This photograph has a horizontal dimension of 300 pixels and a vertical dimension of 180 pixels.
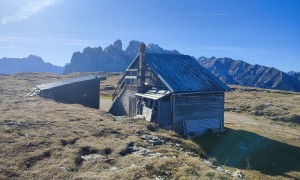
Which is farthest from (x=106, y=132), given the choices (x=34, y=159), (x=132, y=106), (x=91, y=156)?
(x=132, y=106)

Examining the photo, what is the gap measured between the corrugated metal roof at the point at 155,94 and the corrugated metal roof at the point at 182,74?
1.04 meters

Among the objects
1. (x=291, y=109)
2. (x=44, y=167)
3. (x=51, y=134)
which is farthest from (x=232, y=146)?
(x=291, y=109)

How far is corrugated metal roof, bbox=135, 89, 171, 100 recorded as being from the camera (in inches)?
1087

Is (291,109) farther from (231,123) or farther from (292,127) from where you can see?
(231,123)

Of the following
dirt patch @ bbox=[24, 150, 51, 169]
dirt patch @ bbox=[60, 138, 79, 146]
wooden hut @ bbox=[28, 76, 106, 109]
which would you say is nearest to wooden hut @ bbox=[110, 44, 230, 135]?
wooden hut @ bbox=[28, 76, 106, 109]

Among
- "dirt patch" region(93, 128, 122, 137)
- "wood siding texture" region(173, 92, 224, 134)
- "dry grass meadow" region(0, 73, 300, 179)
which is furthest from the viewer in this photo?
"wood siding texture" region(173, 92, 224, 134)

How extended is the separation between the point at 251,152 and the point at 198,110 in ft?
Result: 22.0

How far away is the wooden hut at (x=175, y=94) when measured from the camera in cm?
2789

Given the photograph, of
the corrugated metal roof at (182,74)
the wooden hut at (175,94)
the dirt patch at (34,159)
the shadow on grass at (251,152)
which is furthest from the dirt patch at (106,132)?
the corrugated metal roof at (182,74)

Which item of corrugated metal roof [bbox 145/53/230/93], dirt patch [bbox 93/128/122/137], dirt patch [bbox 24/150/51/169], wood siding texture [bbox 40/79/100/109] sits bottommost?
dirt patch [bbox 93/128/122/137]

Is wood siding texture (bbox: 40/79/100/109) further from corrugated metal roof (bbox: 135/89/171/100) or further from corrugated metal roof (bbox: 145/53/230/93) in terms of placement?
corrugated metal roof (bbox: 145/53/230/93)

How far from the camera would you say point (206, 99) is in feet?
99.0

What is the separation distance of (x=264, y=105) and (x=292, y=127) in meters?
11.9

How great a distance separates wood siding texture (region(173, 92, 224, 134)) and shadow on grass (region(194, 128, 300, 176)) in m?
1.73
